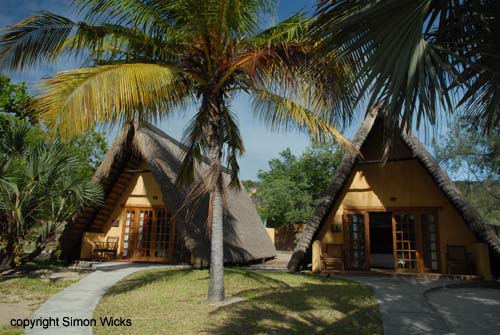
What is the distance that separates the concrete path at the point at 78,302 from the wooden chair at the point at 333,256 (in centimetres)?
547

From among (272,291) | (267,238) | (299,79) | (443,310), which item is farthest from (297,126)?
(267,238)

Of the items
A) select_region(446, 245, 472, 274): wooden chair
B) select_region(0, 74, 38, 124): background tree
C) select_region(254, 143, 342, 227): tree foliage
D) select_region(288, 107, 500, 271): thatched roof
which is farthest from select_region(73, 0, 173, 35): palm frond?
select_region(254, 143, 342, 227): tree foliage

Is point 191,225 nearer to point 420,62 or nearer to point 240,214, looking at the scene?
point 240,214

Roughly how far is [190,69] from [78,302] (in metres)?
4.50

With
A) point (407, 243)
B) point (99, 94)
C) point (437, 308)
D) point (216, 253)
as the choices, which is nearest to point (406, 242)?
point (407, 243)

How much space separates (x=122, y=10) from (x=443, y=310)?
7180 mm

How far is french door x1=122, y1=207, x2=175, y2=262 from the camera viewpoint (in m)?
12.5

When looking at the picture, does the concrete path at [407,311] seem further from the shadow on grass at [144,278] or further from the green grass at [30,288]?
the green grass at [30,288]

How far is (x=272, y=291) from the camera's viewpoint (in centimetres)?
712

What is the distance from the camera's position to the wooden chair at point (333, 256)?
1066cm

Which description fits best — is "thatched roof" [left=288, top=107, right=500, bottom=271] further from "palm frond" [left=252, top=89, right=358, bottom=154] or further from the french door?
the french door

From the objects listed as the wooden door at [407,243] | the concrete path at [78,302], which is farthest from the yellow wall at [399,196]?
the concrete path at [78,302]

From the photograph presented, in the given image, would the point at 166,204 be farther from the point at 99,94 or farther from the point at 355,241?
the point at 355,241

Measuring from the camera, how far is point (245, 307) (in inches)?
230
